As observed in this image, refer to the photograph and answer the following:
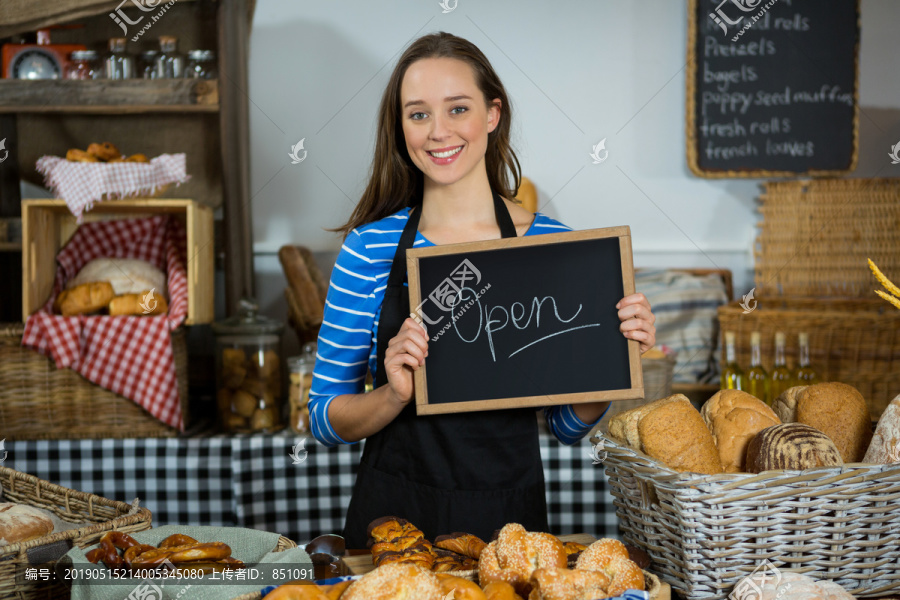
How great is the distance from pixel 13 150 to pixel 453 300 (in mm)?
2792

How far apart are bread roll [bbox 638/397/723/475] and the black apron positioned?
0.42 metres

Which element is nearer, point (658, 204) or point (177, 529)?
point (177, 529)

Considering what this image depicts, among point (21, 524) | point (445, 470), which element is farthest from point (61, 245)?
point (445, 470)

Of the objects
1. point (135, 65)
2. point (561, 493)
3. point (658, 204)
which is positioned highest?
point (135, 65)

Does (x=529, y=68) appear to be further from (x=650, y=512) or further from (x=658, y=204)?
(x=650, y=512)

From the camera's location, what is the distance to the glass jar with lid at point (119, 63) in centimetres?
287

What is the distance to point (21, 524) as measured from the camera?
118 centimetres

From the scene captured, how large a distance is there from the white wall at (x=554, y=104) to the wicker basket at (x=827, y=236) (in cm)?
18

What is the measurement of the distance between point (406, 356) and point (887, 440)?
0.76 metres

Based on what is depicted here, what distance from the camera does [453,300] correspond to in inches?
53.9

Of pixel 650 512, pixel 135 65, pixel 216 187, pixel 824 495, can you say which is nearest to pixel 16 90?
pixel 135 65

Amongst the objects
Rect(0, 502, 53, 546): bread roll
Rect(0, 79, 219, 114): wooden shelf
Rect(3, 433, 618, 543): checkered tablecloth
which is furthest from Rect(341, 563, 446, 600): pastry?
Rect(0, 79, 219, 114): wooden shelf

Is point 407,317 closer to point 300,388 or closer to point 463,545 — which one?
point 463,545

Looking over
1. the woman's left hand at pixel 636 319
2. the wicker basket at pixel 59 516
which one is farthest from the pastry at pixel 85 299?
the woman's left hand at pixel 636 319
